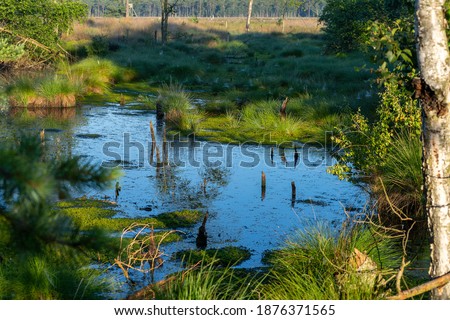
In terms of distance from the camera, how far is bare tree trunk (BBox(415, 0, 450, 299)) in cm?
474

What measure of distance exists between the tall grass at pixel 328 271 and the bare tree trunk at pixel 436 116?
0.74m

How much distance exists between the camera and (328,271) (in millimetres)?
6211

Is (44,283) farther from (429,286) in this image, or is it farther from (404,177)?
(404,177)

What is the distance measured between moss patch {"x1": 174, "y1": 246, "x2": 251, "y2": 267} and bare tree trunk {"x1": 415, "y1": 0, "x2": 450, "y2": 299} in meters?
3.22

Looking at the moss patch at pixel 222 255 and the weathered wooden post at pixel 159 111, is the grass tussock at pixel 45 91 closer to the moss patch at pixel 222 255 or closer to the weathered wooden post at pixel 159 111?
the weathered wooden post at pixel 159 111

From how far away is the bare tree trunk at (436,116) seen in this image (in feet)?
15.5

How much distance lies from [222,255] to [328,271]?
200cm

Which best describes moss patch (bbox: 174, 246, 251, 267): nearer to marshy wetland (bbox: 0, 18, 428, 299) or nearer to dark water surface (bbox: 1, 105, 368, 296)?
marshy wetland (bbox: 0, 18, 428, 299)

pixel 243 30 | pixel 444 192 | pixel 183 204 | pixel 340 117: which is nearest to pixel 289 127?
pixel 340 117

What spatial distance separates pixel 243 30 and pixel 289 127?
42.8 meters

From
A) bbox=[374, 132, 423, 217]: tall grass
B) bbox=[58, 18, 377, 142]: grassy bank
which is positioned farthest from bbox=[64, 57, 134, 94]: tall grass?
A: bbox=[374, 132, 423, 217]: tall grass

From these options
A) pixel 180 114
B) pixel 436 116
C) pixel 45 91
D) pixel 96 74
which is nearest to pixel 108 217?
pixel 436 116

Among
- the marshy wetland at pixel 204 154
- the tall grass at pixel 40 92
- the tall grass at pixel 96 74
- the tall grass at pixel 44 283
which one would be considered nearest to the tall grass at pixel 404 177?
the marshy wetland at pixel 204 154

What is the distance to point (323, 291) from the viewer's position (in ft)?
18.9
